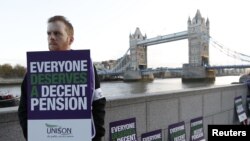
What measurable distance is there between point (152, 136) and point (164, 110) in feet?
1.38

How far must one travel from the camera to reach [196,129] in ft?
17.9

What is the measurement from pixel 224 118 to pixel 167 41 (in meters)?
74.6

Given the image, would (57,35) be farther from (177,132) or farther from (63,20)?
(177,132)

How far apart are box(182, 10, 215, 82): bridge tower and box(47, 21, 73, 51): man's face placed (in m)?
67.1

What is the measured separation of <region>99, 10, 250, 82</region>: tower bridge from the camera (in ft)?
233

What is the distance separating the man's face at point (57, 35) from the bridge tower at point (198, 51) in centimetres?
6713

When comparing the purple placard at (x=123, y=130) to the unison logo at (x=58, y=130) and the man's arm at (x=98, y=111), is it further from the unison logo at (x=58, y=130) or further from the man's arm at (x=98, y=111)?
the unison logo at (x=58, y=130)

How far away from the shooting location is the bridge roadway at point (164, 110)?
293 centimetres

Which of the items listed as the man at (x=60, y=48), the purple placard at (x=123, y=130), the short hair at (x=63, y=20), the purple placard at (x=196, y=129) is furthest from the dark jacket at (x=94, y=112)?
the purple placard at (x=196, y=129)

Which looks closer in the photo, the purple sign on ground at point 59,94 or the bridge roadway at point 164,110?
the purple sign on ground at point 59,94

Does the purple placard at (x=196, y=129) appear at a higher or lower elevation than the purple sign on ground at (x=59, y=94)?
lower

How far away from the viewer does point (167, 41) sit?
80625mm

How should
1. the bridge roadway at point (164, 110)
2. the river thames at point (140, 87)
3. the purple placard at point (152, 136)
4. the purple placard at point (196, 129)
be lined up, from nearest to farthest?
the bridge roadway at point (164, 110), the purple placard at point (152, 136), the purple placard at point (196, 129), the river thames at point (140, 87)

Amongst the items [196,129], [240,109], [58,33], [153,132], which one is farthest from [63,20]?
[240,109]
